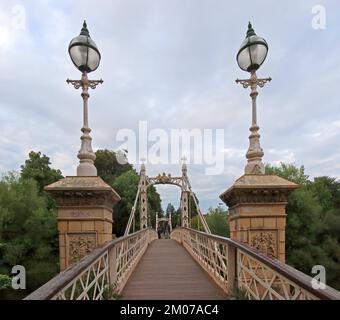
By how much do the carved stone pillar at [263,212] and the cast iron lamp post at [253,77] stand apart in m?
0.38

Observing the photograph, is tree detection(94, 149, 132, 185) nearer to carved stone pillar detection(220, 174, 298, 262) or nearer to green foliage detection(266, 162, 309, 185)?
green foliage detection(266, 162, 309, 185)

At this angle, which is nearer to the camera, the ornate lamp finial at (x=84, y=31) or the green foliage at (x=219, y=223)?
the ornate lamp finial at (x=84, y=31)

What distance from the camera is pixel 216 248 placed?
5.79 metres

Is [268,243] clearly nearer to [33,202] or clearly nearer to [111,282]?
[111,282]

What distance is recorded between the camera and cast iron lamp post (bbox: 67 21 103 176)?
496cm

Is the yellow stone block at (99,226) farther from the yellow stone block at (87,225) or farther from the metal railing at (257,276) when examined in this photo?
the metal railing at (257,276)

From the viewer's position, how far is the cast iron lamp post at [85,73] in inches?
195

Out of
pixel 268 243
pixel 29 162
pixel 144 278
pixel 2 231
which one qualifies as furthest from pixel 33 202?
pixel 268 243

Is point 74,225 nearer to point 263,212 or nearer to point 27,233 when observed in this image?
point 263,212

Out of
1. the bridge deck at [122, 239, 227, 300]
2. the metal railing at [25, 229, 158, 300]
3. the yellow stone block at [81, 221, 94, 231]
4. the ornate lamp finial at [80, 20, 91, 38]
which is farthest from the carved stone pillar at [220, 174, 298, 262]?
the ornate lamp finial at [80, 20, 91, 38]

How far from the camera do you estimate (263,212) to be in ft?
14.8

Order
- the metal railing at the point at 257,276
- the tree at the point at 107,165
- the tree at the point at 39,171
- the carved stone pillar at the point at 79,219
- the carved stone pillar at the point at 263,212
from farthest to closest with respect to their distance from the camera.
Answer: the tree at the point at 107,165
the tree at the point at 39,171
the carved stone pillar at the point at 79,219
the carved stone pillar at the point at 263,212
the metal railing at the point at 257,276

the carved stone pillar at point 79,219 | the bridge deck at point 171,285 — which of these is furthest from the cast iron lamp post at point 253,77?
the carved stone pillar at point 79,219
